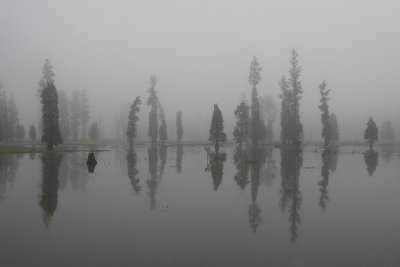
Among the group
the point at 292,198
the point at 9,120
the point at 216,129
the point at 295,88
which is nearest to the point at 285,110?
the point at 295,88

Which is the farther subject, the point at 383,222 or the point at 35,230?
the point at 383,222

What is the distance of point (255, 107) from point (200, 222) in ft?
223

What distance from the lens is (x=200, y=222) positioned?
1312 centimetres

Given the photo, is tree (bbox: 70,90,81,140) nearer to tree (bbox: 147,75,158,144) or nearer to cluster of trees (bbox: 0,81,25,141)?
cluster of trees (bbox: 0,81,25,141)

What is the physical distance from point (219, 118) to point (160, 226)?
43.4 meters

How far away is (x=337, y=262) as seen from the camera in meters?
9.08

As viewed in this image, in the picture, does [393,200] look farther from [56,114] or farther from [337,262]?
[56,114]

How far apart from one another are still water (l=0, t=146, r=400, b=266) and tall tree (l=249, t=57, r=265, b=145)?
5440 cm

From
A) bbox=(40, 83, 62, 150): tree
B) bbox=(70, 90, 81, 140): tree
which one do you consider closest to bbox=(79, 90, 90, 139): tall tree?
bbox=(70, 90, 81, 140): tree

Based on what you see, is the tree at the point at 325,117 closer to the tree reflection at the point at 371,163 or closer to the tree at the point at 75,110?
the tree reflection at the point at 371,163

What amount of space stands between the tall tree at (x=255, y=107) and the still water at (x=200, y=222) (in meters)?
54.4

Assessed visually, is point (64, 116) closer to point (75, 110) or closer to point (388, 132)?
point (75, 110)

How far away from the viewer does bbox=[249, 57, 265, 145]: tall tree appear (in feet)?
255

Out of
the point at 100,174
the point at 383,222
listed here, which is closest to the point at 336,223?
the point at 383,222
